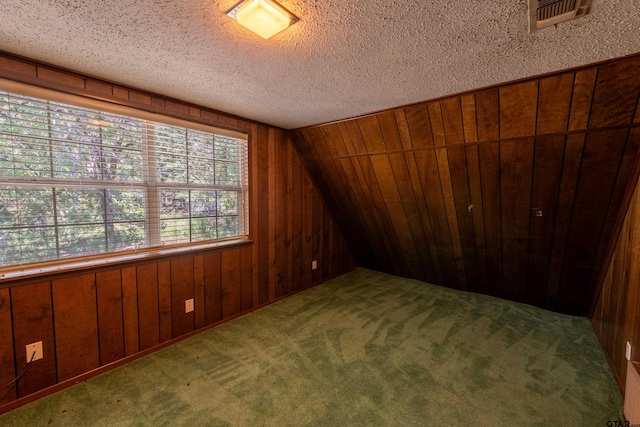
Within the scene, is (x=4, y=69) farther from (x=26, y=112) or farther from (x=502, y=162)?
(x=502, y=162)

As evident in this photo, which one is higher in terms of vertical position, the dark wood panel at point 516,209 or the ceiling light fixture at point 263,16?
the ceiling light fixture at point 263,16

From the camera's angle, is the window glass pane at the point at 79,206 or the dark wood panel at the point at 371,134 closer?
the window glass pane at the point at 79,206

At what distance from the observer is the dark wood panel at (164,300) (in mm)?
2135

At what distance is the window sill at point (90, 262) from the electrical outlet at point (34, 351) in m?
0.42

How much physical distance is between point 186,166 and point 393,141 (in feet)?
6.03

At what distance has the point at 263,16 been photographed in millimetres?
1094

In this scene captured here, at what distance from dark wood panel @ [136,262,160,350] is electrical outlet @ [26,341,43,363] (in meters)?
0.52

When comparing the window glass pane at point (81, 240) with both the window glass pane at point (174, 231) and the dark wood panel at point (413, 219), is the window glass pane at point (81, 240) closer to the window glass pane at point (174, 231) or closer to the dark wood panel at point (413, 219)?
the window glass pane at point (174, 231)

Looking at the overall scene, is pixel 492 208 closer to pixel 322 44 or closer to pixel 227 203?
pixel 322 44

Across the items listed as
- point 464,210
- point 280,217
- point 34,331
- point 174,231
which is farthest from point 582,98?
point 34,331

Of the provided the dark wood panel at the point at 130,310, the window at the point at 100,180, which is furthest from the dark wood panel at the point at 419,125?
the dark wood panel at the point at 130,310

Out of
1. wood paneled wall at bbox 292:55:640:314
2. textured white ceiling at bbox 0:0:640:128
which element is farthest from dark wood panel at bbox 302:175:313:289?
textured white ceiling at bbox 0:0:640:128

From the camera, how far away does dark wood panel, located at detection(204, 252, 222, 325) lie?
95.7 inches

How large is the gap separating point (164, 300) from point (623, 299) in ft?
11.1
